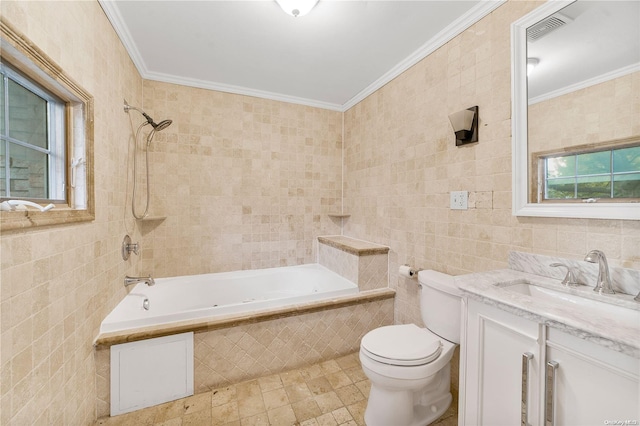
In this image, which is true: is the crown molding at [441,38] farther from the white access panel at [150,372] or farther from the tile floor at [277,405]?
the white access panel at [150,372]

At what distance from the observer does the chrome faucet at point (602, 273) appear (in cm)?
103

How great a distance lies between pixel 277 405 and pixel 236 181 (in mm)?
1981

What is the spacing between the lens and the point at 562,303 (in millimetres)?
1099

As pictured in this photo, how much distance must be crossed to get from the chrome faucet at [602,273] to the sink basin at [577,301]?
0.18 ft

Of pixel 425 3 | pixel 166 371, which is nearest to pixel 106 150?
pixel 166 371

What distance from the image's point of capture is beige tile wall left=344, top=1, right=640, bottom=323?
4.33 ft

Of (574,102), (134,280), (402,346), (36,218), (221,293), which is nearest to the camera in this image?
(36,218)

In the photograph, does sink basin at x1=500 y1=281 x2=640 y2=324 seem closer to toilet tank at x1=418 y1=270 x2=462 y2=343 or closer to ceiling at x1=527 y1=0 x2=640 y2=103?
toilet tank at x1=418 y1=270 x2=462 y2=343

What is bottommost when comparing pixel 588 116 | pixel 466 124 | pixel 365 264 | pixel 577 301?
pixel 365 264

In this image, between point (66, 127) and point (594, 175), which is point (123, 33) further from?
point (594, 175)

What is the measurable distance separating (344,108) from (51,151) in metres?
2.65

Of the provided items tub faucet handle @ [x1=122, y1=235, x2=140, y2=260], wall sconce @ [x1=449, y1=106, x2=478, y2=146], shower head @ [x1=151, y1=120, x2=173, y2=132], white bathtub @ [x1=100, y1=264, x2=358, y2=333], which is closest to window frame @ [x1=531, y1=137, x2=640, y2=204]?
wall sconce @ [x1=449, y1=106, x2=478, y2=146]

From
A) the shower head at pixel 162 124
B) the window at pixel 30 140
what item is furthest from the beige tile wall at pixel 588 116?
the shower head at pixel 162 124

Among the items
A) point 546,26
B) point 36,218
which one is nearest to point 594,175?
point 546,26
